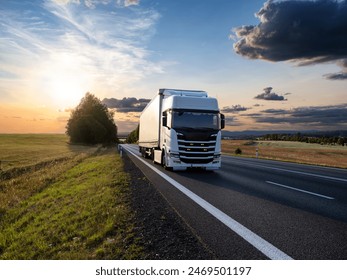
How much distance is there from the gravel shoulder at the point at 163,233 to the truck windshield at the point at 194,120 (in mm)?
6690

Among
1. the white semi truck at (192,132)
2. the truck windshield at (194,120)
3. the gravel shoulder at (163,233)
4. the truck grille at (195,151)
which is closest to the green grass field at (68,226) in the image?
the gravel shoulder at (163,233)

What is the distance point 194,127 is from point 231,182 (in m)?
3.86

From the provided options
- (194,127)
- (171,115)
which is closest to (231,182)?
(194,127)

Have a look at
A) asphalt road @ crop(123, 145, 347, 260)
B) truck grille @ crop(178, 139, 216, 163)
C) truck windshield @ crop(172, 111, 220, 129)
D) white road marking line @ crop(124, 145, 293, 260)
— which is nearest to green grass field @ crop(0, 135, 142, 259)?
asphalt road @ crop(123, 145, 347, 260)

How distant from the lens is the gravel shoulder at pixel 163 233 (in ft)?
14.4

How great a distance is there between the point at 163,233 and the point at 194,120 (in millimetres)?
9737

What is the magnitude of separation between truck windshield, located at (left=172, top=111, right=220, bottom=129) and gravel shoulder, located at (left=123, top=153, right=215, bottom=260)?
669 cm

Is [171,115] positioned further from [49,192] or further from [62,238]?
[62,238]

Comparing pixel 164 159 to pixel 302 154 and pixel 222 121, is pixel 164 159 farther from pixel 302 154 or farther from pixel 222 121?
pixel 302 154

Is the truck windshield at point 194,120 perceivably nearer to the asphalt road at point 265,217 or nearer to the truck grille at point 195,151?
the truck grille at point 195,151

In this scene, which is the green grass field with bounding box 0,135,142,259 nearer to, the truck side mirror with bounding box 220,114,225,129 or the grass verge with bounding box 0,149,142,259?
the grass verge with bounding box 0,149,142,259

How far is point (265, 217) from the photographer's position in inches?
251

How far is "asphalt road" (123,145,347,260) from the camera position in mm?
4509

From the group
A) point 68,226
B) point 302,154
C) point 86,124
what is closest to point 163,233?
point 68,226
